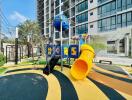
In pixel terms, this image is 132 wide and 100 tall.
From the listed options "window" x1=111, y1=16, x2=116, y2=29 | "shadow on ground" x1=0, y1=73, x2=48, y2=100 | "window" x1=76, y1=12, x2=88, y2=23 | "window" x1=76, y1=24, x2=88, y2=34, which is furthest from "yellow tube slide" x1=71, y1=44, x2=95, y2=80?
"window" x1=76, y1=12, x2=88, y2=23

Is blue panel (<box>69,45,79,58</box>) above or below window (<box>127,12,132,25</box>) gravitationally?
below

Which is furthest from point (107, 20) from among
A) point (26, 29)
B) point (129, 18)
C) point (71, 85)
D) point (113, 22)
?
point (71, 85)

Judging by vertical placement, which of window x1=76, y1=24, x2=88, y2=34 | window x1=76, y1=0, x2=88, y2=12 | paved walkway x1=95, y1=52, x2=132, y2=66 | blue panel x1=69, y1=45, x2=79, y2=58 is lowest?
paved walkway x1=95, y1=52, x2=132, y2=66

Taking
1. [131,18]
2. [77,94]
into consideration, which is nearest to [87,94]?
[77,94]

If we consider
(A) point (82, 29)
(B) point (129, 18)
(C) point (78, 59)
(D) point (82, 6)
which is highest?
(D) point (82, 6)

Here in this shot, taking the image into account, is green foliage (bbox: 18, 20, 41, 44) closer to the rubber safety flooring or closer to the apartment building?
the apartment building

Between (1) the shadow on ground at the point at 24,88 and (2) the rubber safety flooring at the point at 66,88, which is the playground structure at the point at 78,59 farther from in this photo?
(1) the shadow on ground at the point at 24,88

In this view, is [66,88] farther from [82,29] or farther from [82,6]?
[82,6]

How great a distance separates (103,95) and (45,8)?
75.2 meters

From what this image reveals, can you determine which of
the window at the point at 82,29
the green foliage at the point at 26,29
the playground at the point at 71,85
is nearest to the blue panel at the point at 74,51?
the playground at the point at 71,85

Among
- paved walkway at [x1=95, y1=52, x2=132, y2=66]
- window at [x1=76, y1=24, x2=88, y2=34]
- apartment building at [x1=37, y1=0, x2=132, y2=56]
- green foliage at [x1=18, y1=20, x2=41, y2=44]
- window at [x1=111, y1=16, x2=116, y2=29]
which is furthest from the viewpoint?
green foliage at [x1=18, y1=20, x2=41, y2=44]

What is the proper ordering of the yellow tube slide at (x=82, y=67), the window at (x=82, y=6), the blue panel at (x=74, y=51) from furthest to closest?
the window at (x=82, y=6), the blue panel at (x=74, y=51), the yellow tube slide at (x=82, y=67)

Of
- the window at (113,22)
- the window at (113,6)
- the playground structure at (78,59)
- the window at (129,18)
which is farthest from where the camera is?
the window at (113,6)

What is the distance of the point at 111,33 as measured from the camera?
38.2 m
